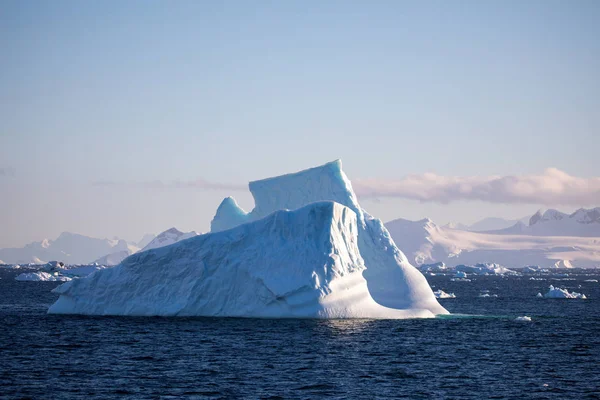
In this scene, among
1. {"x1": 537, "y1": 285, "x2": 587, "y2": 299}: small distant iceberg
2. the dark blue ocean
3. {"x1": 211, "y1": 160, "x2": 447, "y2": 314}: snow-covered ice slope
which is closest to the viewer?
the dark blue ocean

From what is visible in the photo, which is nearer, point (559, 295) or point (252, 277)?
point (252, 277)

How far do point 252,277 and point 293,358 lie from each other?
10.2 metres

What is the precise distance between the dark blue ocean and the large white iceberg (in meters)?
0.91

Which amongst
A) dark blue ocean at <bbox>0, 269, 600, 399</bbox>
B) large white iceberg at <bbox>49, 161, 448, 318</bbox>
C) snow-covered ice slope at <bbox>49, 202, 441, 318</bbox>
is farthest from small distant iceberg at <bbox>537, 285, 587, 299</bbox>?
snow-covered ice slope at <bbox>49, 202, 441, 318</bbox>

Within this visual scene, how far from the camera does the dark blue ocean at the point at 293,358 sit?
72.1 feet

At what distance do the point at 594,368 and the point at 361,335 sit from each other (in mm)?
10075

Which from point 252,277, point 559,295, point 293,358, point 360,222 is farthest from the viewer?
point 559,295

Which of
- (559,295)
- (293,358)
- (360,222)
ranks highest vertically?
(360,222)

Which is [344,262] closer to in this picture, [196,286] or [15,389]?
[196,286]

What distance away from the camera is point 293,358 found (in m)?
27.5

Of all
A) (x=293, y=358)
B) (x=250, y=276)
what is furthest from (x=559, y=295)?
(x=293, y=358)

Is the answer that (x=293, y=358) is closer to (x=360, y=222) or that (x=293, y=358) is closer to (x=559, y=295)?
(x=360, y=222)

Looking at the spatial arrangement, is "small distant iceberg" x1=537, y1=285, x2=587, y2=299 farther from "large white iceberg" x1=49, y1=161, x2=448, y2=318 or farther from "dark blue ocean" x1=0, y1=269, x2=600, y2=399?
"large white iceberg" x1=49, y1=161, x2=448, y2=318

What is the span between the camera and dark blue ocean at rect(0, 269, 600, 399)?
72.1 feet
